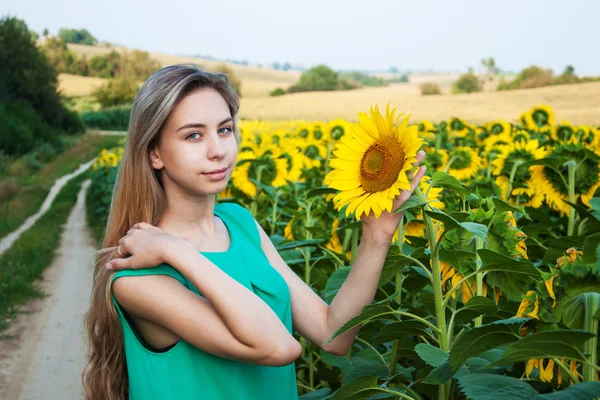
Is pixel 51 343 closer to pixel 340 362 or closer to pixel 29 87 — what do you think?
pixel 340 362

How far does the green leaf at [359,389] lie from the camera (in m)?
1.67

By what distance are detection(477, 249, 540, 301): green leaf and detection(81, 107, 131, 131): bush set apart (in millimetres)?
48011

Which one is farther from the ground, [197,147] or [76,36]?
[76,36]

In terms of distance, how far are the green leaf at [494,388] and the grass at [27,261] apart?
5.45m

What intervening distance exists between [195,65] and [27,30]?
1328 inches

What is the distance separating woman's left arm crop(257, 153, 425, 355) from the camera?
169cm

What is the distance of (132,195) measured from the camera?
6.44ft

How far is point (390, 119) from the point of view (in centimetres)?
154

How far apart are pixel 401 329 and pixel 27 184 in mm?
15794

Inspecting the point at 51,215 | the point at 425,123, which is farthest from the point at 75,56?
the point at 425,123

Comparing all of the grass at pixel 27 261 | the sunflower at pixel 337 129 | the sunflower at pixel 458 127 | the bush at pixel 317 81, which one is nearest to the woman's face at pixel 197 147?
the sunflower at pixel 337 129

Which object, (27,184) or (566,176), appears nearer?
(566,176)

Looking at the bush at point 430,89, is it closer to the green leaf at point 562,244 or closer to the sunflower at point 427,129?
the sunflower at point 427,129

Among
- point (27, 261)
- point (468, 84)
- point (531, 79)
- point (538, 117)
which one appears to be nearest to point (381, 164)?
point (538, 117)
